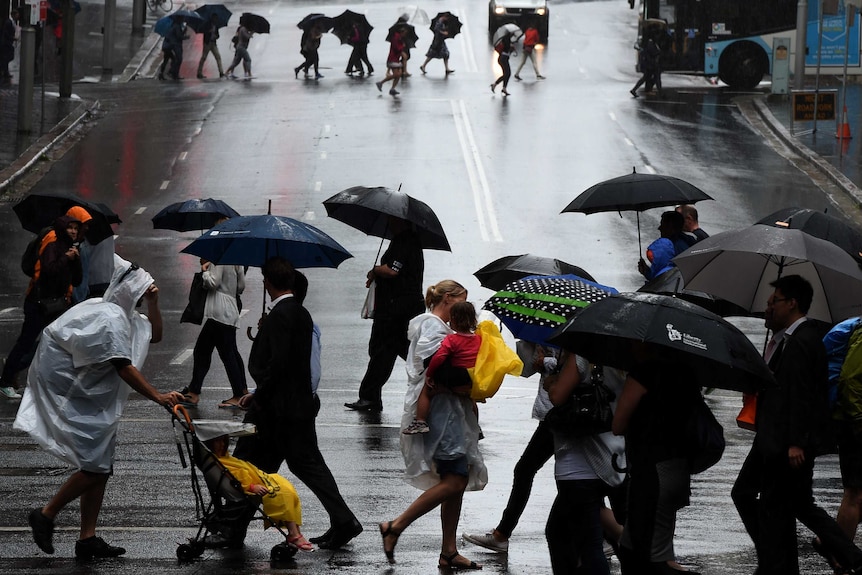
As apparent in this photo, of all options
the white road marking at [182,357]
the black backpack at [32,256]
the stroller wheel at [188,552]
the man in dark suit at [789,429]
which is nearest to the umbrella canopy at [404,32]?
the white road marking at [182,357]

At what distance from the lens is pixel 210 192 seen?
80.9ft

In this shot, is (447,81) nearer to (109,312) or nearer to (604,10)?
(604,10)

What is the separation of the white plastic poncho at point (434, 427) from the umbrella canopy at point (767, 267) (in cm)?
174

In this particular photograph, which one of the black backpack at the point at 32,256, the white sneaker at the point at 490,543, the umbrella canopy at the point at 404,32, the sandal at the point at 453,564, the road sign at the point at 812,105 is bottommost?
the white sneaker at the point at 490,543

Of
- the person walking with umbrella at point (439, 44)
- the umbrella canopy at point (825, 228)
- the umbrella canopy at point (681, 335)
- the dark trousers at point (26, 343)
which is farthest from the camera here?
the person walking with umbrella at point (439, 44)

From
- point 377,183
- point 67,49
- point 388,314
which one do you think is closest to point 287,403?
point 388,314

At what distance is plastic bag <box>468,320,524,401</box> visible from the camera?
25.9ft

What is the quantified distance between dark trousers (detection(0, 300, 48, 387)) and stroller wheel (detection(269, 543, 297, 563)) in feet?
17.1

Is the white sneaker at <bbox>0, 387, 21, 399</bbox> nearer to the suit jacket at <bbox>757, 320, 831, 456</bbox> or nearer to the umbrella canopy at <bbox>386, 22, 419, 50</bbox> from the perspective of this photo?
the suit jacket at <bbox>757, 320, 831, 456</bbox>

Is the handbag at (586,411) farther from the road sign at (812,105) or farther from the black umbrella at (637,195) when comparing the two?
the road sign at (812,105)

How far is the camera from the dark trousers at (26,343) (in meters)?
12.5

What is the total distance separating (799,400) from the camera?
724 cm

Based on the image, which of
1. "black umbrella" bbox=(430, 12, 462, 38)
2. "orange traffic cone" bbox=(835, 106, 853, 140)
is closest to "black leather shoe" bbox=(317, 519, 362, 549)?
"orange traffic cone" bbox=(835, 106, 853, 140)

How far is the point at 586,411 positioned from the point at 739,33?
1280 inches
